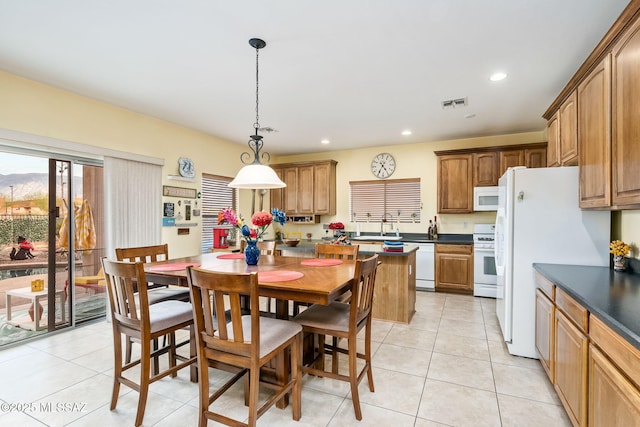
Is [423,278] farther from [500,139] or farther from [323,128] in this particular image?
[323,128]

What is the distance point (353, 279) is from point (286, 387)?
750 mm

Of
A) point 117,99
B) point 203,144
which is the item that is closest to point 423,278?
point 203,144

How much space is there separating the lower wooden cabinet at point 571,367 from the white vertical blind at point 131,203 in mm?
4265

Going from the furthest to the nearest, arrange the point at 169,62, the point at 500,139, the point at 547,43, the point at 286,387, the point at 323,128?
the point at 500,139 → the point at 323,128 → the point at 169,62 → the point at 547,43 → the point at 286,387

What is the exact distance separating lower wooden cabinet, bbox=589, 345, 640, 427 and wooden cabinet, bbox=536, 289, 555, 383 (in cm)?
70

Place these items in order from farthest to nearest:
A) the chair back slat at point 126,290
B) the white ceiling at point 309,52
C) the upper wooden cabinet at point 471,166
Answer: the upper wooden cabinet at point 471,166
the white ceiling at point 309,52
the chair back slat at point 126,290

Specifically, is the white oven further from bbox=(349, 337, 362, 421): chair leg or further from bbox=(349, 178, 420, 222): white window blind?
bbox=(349, 337, 362, 421): chair leg

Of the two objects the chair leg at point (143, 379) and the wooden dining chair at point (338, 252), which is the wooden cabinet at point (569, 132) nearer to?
the wooden dining chair at point (338, 252)

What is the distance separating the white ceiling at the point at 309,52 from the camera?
6.50 ft

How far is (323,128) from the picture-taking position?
4.68 m

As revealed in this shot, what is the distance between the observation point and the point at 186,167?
4523 millimetres

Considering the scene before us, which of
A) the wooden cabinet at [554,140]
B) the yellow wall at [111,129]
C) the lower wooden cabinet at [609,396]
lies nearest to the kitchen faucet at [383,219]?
the wooden cabinet at [554,140]

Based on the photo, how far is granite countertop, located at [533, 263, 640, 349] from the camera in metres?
1.23

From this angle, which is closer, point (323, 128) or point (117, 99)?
point (117, 99)
